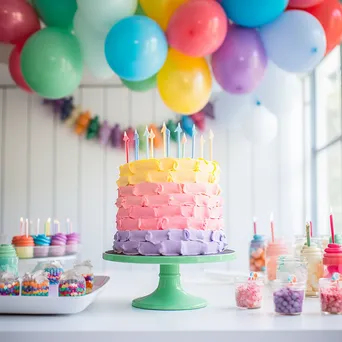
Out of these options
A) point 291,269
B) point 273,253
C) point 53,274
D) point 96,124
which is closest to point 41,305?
point 53,274

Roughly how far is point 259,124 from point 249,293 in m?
2.04

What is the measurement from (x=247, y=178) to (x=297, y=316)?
2983 millimetres

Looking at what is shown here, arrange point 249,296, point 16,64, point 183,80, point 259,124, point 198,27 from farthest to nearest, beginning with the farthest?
point 259,124 → point 16,64 → point 183,80 → point 198,27 → point 249,296

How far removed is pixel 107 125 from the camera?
433 cm

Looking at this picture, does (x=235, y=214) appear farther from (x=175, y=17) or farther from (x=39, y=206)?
(x=175, y=17)

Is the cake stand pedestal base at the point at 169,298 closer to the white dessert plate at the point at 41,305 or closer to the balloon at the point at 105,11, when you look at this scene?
the white dessert plate at the point at 41,305

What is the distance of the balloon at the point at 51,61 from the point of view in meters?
2.41

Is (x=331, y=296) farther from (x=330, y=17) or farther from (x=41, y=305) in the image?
(x=330, y=17)

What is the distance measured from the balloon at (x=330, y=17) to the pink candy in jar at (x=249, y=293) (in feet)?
4.14

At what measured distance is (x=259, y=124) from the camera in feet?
11.3

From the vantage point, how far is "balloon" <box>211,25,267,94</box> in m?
2.38

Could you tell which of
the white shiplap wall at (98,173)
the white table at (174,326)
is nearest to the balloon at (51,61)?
the white table at (174,326)

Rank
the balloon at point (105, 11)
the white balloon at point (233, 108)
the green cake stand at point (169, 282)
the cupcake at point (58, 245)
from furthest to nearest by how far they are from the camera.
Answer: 1. the white balloon at point (233, 108)
2. the cupcake at point (58, 245)
3. the balloon at point (105, 11)
4. the green cake stand at point (169, 282)

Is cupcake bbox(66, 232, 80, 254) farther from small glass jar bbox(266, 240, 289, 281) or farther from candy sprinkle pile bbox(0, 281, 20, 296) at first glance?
candy sprinkle pile bbox(0, 281, 20, 296)
